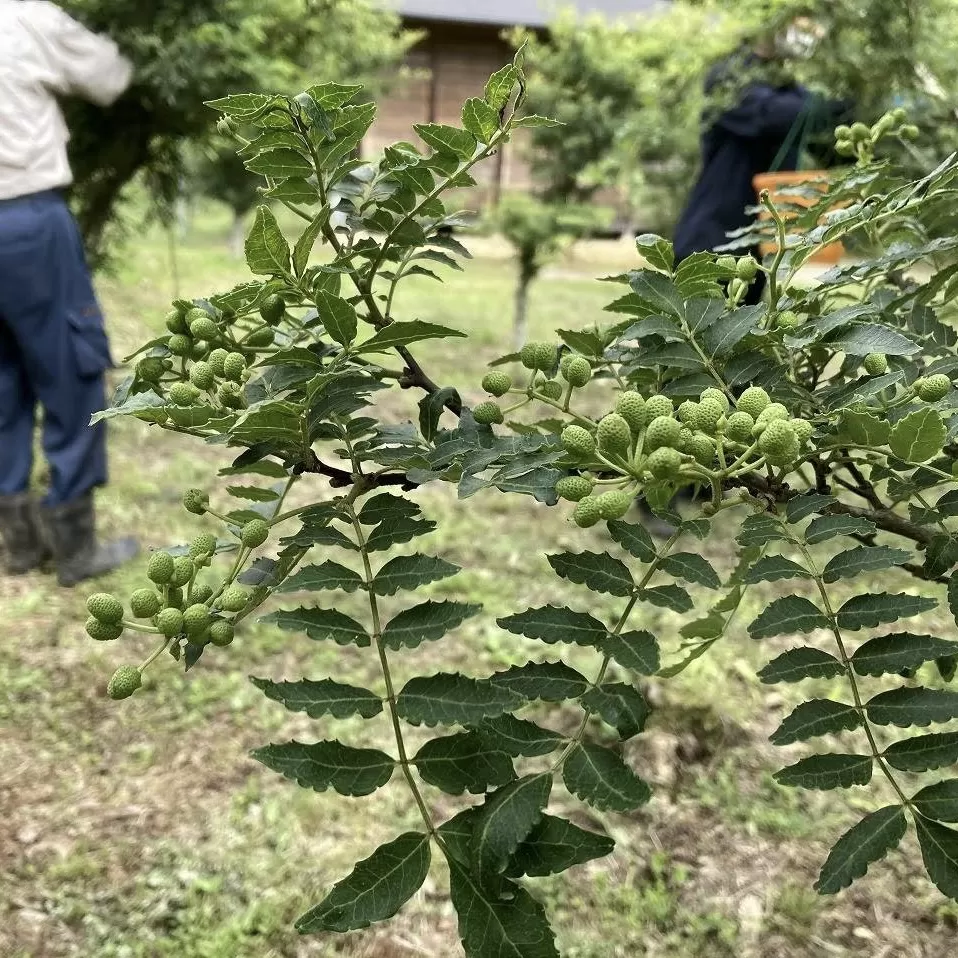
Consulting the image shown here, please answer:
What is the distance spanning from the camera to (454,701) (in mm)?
660

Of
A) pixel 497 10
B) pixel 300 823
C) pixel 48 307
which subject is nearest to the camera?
pixel 300 823

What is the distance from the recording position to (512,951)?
600 millimetres

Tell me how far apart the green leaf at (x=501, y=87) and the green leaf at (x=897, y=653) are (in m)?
0.50

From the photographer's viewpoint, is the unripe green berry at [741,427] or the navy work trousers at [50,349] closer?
the unripe green berry at [741,427]

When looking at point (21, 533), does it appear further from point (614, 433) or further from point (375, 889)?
point (614, 433)

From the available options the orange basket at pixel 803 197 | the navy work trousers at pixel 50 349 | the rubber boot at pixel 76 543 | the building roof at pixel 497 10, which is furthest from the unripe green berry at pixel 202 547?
the building roof at pixel 497 10

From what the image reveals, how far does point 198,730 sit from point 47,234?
1456mm

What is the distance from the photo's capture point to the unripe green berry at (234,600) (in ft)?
2.07

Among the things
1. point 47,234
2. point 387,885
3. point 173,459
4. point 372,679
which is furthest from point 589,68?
point 387,885

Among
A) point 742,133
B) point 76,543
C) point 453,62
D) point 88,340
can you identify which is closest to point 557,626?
point 88,340

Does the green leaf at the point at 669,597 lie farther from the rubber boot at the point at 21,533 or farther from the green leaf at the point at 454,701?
the rubber boot at the point at 21,533

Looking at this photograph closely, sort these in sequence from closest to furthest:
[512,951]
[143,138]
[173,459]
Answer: [512,951]
[143,138]
[173,459]

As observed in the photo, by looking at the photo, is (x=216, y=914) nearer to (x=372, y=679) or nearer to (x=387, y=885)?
(x=372, y=679)

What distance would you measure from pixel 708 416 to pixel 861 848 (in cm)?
36
